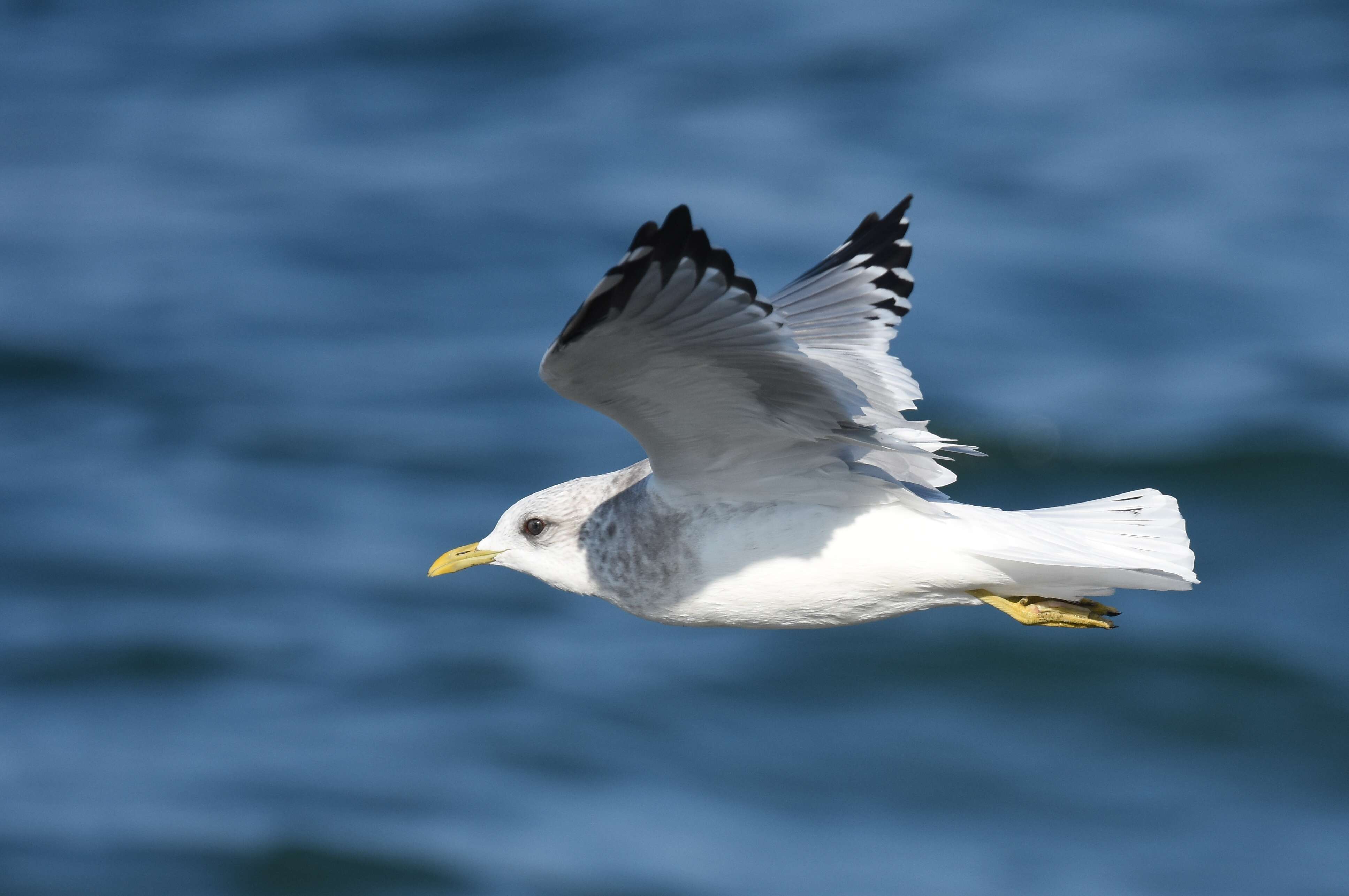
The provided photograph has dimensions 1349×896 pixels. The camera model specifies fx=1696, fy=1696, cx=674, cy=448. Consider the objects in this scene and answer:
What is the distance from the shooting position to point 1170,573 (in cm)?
481

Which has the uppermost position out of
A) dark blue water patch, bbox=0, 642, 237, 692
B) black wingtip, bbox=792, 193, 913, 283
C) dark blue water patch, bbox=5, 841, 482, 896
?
dark blue water patch, bbox=0, 642, 237, 692

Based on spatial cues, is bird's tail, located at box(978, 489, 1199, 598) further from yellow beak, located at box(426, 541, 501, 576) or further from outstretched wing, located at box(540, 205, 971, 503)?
yellow beak, located at box(426, 541, 501, 576)

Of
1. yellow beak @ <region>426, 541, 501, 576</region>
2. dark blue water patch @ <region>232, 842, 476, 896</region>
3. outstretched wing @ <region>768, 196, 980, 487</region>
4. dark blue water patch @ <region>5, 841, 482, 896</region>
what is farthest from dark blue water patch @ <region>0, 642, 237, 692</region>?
outstretched wing @ <region>768, 196, 980, 487</region>

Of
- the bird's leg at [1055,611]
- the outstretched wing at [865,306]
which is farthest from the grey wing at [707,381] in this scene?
the bird's leg at [1055,611]

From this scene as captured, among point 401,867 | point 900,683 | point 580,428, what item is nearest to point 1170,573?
point 401,867

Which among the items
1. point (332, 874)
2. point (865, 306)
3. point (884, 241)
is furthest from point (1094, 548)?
point (332, 874)

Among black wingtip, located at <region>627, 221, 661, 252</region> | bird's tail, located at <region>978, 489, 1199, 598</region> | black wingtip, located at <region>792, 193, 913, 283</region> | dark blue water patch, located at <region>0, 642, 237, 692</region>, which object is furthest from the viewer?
dark blue water patch, located at <region>0, 642, 237, 692</region>

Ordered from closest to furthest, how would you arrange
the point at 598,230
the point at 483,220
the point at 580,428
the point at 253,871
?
the point at 253,871, the point at 580,428, the point at 598,230, the point at 483,220

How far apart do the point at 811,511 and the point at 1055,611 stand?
0.88 meters

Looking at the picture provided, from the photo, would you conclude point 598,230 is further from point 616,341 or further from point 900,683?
point 616,341

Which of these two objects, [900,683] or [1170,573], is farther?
[900,683]

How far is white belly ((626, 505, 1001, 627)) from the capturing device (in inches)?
192

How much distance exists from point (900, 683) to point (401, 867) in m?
7.11

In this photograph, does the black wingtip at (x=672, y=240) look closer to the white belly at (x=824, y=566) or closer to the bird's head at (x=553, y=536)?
the white belly at (x=824, y=566)
